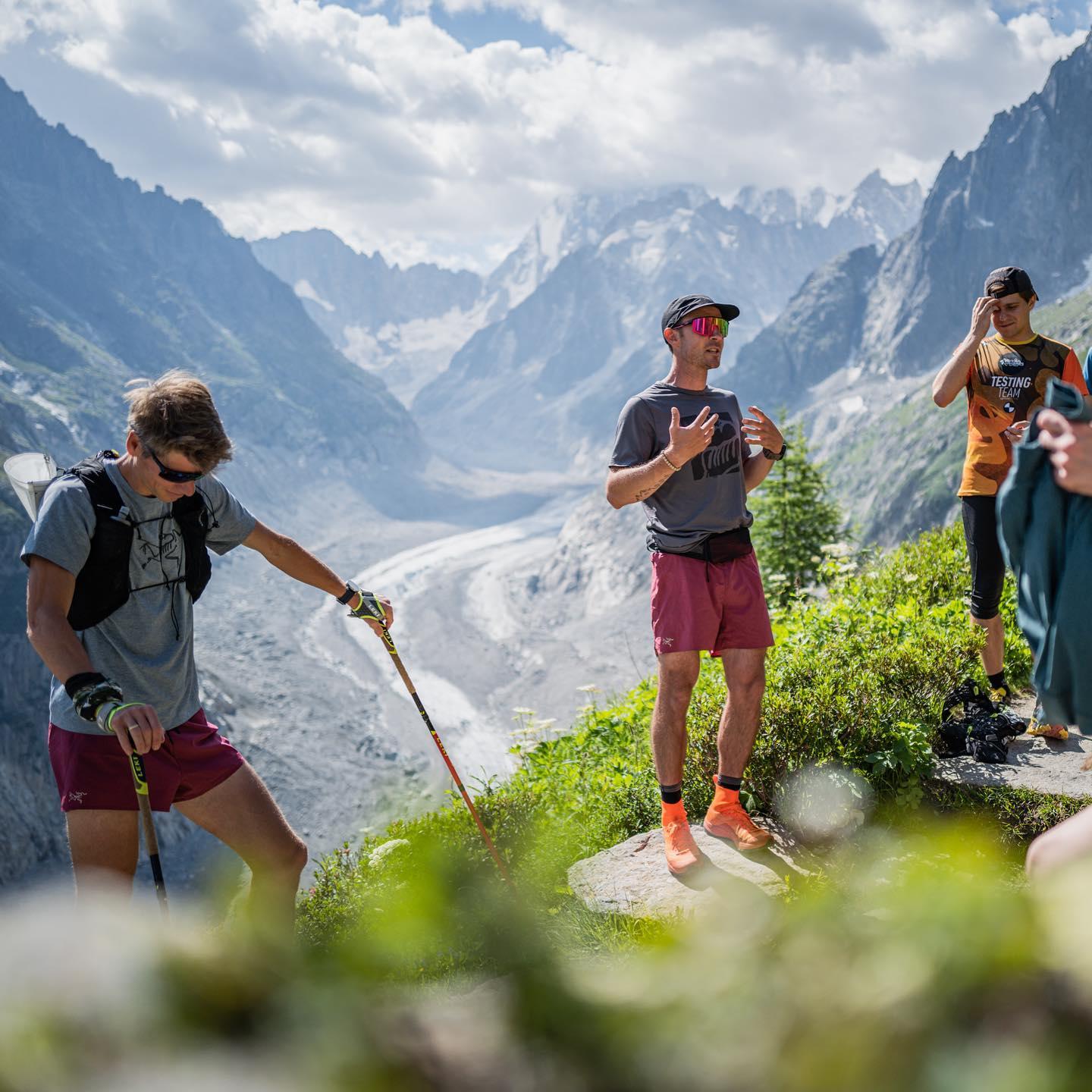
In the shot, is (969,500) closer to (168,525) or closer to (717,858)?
(717,858)

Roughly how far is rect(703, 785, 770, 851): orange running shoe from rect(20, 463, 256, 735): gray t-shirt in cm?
324

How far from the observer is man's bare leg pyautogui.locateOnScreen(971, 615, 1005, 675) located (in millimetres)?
6789

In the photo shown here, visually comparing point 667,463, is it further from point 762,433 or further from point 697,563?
point 762,433

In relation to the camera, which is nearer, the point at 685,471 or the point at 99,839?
the point at 99,839

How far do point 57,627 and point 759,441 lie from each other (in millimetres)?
4192

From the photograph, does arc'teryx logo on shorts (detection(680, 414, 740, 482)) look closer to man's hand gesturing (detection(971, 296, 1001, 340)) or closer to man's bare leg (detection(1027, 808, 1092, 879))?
man's hand gesturing (detection(971, 296, 1001, 340))

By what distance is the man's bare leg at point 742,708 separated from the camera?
5.60 m

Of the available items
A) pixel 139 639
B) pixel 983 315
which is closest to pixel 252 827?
pixel 139 639

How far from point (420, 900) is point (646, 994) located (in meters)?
0.48

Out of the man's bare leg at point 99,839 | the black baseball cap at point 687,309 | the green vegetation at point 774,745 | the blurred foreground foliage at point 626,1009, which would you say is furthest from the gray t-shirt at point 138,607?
the blurred foreground foliage at point 626,1009

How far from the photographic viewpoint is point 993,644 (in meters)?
6.86

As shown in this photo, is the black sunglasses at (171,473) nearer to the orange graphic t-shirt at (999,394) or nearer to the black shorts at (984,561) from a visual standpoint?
the orange graphic t-shirt at (999,394)

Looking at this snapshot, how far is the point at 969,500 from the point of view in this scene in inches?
269

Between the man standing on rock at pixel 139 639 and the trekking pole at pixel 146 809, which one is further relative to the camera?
the man standing on rock at pixel 139 639
